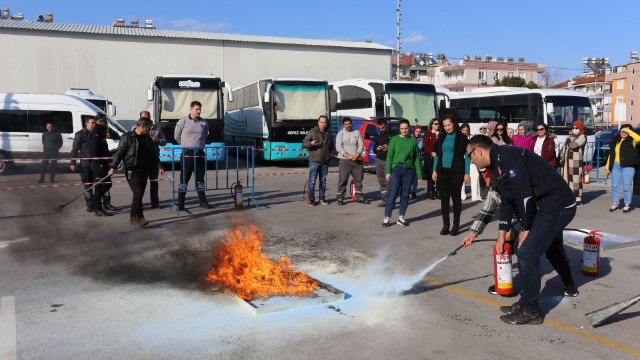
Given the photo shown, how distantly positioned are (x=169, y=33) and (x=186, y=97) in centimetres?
1871

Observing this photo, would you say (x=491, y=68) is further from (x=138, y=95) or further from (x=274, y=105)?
(x=274, y=105)

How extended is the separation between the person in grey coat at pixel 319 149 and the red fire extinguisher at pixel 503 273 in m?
6.77

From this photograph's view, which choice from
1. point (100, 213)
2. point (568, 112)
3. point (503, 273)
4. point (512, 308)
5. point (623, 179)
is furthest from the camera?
point (568, 112)

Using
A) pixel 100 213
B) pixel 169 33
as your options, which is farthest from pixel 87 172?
pixel 169 33

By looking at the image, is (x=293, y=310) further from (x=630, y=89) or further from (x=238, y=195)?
(x=630, y=89)

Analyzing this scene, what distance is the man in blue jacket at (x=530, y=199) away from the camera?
5.23 metres

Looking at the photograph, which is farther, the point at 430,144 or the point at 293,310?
the point at 430,144

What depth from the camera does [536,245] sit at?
17.5 ft

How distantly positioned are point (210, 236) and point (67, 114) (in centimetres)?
1255

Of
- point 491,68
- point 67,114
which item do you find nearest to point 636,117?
point 491,68

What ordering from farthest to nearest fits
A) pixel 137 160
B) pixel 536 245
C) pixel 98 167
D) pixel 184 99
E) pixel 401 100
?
pixel 401 100
pixel 184 99
pixel 98 167
pixel 137 160
pixel 536 245

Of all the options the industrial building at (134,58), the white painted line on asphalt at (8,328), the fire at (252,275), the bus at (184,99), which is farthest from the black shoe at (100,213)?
the industrial building at (134,58)

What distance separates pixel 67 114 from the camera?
19328 mm

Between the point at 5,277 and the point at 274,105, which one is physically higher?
the point at 274,105
